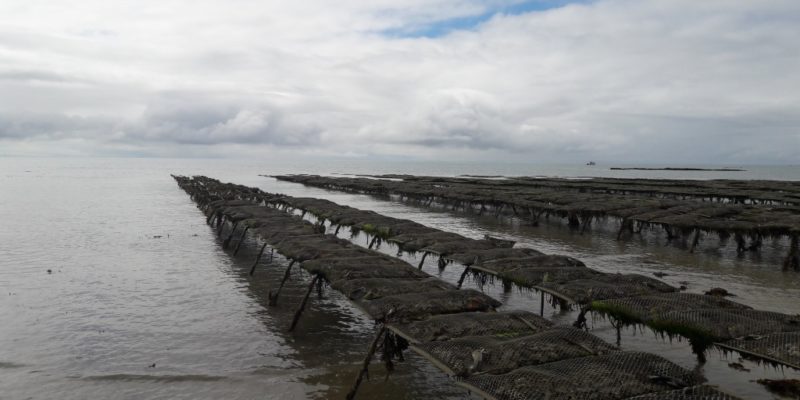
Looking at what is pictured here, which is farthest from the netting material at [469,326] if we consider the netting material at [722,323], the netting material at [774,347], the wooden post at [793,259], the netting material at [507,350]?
the wooden post at [793,259]

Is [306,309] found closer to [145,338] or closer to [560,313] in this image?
[145,338]

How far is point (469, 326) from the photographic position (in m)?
7.01

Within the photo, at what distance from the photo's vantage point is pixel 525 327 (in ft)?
23.1

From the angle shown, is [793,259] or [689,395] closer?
[689,395]

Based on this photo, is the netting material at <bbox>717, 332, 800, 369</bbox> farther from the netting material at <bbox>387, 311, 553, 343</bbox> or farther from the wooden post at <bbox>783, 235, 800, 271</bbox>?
the wooden post at <bbox>783, 235, 800, 271</bbox>

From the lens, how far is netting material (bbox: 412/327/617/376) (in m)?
5.86

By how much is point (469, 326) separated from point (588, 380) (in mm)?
1962

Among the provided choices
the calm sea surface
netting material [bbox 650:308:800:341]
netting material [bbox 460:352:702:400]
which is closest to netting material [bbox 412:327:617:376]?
netting material [bbox 460:352:702:400]

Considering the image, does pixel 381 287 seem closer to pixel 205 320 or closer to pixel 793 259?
pixel 205 320

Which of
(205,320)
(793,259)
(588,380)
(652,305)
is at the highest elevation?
(652,305)

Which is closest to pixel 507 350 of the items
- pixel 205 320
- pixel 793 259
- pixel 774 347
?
pixel 774 347

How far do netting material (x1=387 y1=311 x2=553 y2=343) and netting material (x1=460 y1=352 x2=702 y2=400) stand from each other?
1160 millimetres

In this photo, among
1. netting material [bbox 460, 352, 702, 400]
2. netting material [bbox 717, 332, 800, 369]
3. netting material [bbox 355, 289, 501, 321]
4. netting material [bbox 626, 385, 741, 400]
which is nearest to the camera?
netting material [bbox 626, 385, 741, 400]

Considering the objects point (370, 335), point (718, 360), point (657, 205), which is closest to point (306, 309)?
point (370, 335)
